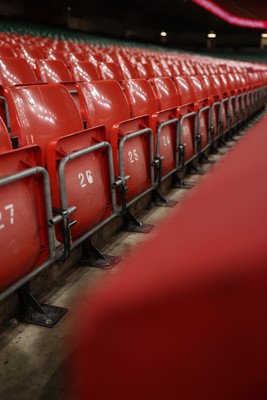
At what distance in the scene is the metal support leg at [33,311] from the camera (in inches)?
32.5

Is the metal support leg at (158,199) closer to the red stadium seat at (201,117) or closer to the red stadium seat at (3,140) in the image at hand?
the red stadium seat at (201,117)

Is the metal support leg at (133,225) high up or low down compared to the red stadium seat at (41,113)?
down

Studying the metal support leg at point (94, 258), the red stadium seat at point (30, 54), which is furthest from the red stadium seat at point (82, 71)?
the metal support leg at point (94, 258)

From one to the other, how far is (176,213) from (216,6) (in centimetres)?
1233

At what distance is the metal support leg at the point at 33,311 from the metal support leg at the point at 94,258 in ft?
0.65

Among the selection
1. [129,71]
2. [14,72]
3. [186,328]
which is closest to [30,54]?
[129,71]

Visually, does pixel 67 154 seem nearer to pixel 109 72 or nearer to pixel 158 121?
pixel 158 121

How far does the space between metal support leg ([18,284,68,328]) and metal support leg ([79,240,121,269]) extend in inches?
7.8

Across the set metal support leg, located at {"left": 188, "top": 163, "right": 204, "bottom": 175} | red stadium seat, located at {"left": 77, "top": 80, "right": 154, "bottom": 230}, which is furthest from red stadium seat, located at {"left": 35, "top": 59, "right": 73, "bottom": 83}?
metal support leg, located at {"left": 188, "top": 163, "right": 204, "bottom": 175}

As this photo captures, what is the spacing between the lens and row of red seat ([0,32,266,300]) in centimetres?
73

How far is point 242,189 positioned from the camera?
181mm

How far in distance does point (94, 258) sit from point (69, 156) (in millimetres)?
325

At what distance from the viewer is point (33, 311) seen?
33.3 inches

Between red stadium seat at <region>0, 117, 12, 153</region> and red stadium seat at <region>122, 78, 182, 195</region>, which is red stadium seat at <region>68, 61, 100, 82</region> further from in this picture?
red stadium seat at <region>0, 117, 12, 153</region>
